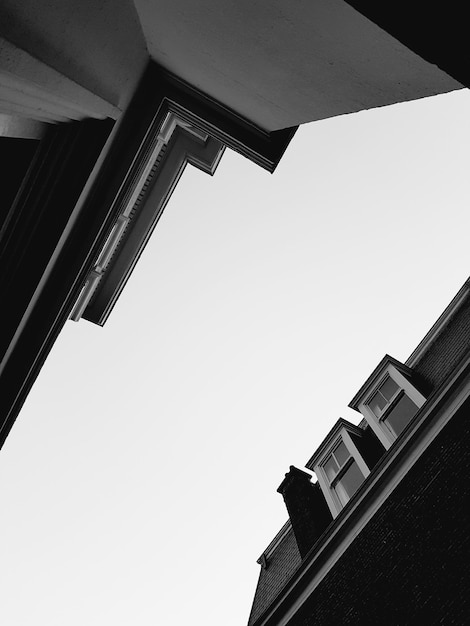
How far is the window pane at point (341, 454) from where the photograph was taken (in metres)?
11.1

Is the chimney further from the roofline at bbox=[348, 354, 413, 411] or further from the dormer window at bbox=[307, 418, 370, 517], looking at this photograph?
the roofline at bbox=[348, 354, 413, 411]

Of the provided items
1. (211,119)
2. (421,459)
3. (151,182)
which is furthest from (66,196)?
(421,459)

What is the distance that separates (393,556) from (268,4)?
771 centimetres

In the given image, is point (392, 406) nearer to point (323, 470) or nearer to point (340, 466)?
point (340, 466)

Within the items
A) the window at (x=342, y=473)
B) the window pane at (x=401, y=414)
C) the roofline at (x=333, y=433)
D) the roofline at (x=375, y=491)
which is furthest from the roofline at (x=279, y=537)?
the window pane at (x=401, y=414)

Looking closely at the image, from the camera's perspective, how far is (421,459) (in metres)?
7.30

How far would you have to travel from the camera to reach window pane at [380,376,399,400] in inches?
436

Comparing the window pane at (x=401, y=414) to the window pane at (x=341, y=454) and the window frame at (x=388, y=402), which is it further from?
the window pane at (x=341, y=454)

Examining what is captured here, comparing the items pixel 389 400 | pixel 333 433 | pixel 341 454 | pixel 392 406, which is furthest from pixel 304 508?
pixel 389 400

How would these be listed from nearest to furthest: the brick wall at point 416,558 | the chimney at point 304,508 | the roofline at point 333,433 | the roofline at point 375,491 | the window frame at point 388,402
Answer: the brick wall at point 416,558 < the roofline at point 375,491 < the chimney at point 304,508 < the window frame at point 388,402 < the roofline at point 333,433

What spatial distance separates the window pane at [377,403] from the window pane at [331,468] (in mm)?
1885

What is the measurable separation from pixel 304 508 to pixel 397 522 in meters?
3.36

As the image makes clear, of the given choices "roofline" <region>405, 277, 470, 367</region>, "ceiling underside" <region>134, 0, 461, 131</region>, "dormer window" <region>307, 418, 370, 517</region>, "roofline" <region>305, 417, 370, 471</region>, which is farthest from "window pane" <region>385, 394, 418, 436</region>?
"ceiling underside" <region>134, 0, 461, 131</region>

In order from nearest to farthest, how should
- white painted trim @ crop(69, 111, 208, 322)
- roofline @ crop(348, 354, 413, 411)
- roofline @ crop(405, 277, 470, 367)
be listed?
white painted trim @ crop(69, 111, 208, 322) < roofline @ crop(405, 277, 470, 367) < roofline @ crop(348, 354, 413, 411)
